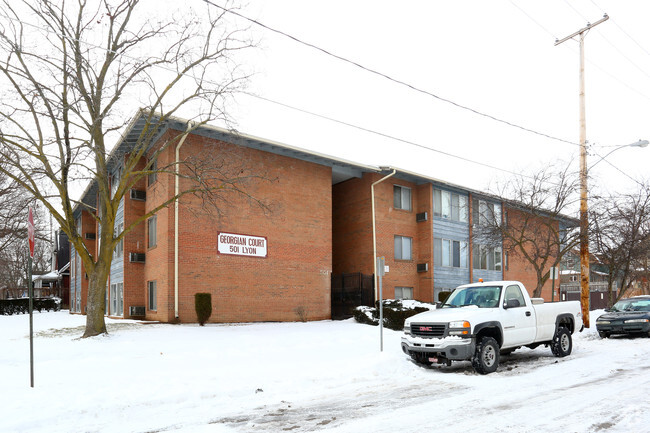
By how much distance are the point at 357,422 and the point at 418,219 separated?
24341mm

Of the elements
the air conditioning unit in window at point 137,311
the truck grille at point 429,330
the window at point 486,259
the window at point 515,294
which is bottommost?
the air conditioning unit in window at point 137,311

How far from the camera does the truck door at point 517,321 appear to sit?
11.4 meters

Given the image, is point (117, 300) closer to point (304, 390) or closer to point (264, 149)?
point (264, 149)

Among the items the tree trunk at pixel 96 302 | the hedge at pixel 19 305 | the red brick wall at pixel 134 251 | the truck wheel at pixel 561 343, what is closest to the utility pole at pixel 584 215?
the truck wheel at pixel 561 343

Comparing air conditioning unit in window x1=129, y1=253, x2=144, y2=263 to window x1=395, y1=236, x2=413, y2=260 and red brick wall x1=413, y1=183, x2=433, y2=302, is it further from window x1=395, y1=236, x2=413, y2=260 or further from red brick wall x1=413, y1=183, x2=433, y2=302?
red brick wall x1=413, y1=183, x2=433, y2=302

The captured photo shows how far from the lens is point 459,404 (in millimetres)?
7949

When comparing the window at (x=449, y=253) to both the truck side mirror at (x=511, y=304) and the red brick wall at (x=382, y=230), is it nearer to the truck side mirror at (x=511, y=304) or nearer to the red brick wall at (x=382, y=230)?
the red brick wall at (x=382, y=230)

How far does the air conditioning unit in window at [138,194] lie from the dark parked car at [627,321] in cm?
2040

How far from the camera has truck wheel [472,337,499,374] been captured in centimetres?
1057

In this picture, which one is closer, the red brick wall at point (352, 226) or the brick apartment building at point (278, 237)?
the brick apartment building at point (278, 237)

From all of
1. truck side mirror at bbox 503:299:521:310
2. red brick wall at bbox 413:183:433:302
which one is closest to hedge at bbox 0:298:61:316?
red brick wall at bbox 413:183:433:302

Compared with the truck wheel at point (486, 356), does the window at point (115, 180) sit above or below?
Result: above

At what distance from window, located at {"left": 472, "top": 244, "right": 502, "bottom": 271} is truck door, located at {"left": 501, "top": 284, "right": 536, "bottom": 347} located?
21.7 metres

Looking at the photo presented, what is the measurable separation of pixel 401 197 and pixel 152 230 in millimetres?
14181
